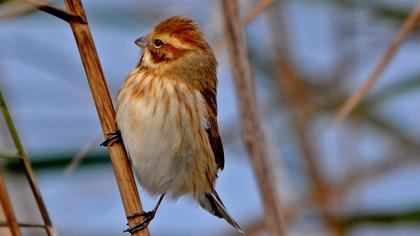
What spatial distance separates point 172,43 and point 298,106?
1.19 meters

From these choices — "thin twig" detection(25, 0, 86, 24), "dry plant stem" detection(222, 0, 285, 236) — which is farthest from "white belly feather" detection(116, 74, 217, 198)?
"thin twig" detection(25, 0, 86, 24)

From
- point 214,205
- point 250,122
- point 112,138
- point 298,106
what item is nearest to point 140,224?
point 112,138

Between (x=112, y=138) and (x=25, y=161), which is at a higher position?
(x=112, y=138)

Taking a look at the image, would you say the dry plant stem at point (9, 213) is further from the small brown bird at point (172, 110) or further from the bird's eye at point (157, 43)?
the bird's eye at point (157, 43)

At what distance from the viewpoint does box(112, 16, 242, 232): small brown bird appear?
2615 millimetres

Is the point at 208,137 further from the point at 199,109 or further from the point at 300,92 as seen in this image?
the point at 300,92

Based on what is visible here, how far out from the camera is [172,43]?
270cm

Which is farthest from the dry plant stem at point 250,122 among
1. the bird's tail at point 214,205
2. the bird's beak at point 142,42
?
the bird's tail at point 214,205

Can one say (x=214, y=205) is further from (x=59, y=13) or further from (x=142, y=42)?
(x=59, y=13)

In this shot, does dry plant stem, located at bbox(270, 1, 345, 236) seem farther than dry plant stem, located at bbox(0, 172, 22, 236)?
Yes

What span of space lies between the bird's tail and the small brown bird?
150 mm

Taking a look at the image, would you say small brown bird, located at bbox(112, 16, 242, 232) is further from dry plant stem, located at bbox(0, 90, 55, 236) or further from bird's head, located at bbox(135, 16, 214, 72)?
dry plant stem, located at bbox(0, 90, 55, 236)

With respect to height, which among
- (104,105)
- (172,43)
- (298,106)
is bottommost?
(104,105)

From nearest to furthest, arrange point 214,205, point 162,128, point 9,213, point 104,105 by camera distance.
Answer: point 9,213
point 104,105
point 162,128
point 214,205
